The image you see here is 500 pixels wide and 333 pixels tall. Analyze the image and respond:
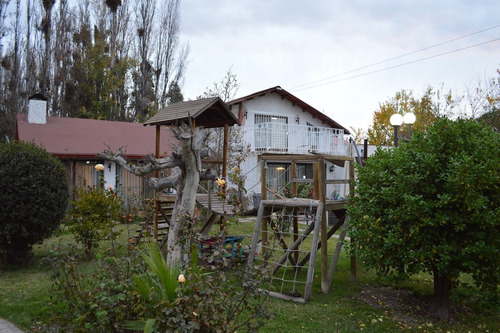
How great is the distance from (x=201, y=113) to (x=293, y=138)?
11.5 meters

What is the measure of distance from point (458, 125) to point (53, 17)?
3114 centimetres

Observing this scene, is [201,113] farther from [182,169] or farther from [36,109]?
[36,109]

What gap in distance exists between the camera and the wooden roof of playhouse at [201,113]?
9.05 metres

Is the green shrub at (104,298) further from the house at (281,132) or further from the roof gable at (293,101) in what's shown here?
the roof gable at (293,101)

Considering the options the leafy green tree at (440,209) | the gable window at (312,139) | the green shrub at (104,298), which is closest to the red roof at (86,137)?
the gable window at (312,139)

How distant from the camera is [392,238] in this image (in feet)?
18.2

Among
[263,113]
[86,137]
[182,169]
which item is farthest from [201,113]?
[263,113]

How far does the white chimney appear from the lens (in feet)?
57.6

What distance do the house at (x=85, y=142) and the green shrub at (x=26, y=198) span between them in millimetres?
6452

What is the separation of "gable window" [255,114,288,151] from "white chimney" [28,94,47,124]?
9.72 metres

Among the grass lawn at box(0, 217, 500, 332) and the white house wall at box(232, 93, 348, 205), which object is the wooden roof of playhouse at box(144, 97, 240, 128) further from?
the white house wall at box(232, 93, 348, 205)

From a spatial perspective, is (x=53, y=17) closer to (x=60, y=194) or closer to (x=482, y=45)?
(x=60, y=194)

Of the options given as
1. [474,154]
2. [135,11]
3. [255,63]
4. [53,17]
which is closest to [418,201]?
[474,154]

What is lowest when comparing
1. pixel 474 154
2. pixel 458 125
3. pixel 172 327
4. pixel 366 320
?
pixel 366 320
